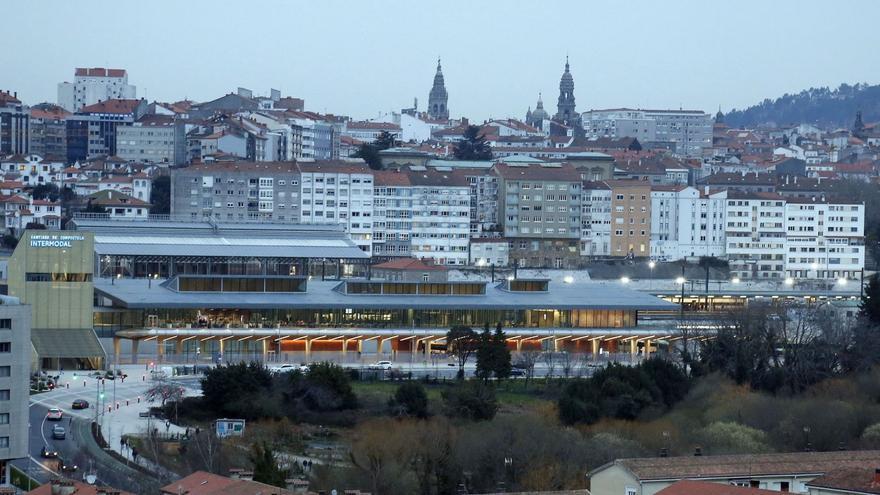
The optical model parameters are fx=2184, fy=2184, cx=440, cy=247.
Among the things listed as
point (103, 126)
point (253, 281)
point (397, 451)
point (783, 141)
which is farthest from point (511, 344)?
point (783, 141)

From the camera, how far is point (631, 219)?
2571 inches

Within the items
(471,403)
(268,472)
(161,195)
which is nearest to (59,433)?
(471,403)

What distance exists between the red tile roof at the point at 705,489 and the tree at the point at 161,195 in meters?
43.4

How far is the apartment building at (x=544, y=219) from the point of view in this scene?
209ft

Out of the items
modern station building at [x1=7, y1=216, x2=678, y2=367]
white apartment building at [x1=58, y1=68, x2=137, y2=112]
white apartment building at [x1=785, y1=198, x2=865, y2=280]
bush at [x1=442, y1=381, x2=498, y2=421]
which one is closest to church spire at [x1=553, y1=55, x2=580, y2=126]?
white apartment building at [x1=58, y1=68, x2=137, y2=112]

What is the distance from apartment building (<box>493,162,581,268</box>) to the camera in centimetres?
6369

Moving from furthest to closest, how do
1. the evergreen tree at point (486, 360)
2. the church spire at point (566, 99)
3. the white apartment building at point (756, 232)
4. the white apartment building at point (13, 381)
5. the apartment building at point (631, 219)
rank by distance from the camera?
the church spire at point (566, 99) < the white apartment building at point (756, 232) < the apartment building at point (631, 219) < the evergreen tree at point (486, 360) < the white apartment building at point (13, 381)

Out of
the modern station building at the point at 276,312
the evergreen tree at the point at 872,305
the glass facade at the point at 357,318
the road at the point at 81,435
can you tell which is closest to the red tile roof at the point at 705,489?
the road at the point at 81,435

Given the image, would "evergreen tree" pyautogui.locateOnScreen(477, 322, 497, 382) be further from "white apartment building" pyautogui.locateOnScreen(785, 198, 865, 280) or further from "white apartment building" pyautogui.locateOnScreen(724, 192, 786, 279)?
"white apartment building" pyautogui.locateOnScreen(785, 198, 865, 280)

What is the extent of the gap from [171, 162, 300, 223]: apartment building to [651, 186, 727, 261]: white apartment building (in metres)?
11.6

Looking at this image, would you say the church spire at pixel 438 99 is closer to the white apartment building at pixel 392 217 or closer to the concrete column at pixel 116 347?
the white apartment building at pixel 392 217

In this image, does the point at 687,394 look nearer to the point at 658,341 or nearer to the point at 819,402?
the point at 819,402

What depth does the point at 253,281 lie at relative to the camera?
43219mm

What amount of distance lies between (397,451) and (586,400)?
262 inches
